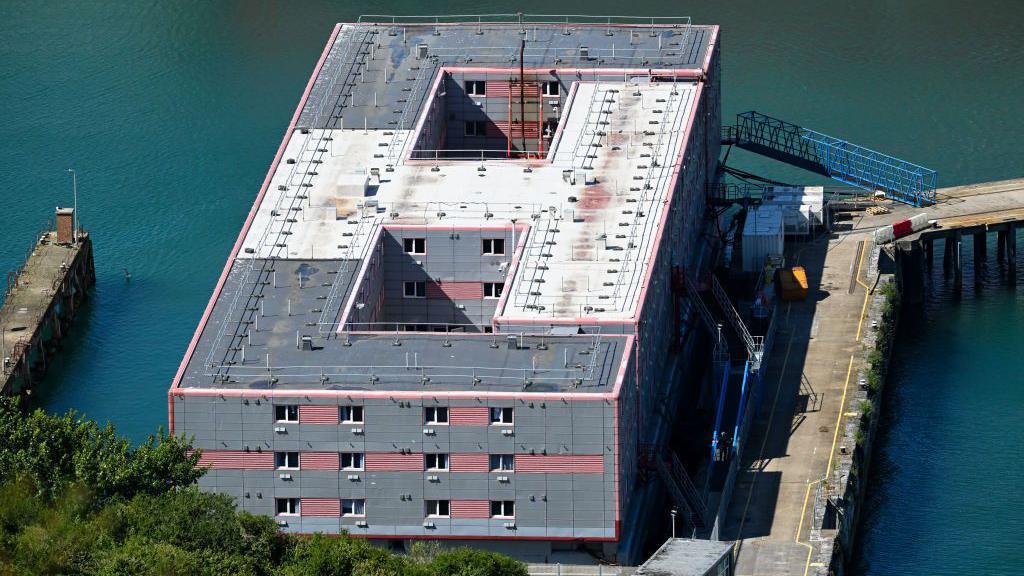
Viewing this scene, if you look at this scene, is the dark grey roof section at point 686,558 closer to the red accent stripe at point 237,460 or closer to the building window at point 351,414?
the building window at point 351,414

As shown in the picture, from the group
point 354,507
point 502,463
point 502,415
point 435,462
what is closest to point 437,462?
point 435,462

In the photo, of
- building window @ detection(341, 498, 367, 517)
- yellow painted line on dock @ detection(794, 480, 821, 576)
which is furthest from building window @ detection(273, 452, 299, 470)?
yellow painted line on dock @ detection(794, 480, 821, 576)

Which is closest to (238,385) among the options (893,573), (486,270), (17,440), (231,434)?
(231,434)

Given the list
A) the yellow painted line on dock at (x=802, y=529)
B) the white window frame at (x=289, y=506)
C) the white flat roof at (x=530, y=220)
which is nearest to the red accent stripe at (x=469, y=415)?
the white window frame at (x=289, y=506)

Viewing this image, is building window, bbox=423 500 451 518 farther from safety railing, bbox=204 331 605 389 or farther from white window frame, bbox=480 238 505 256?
white window frame, bbox=480 238 505 256

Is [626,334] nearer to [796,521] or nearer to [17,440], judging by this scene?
[796,521]
